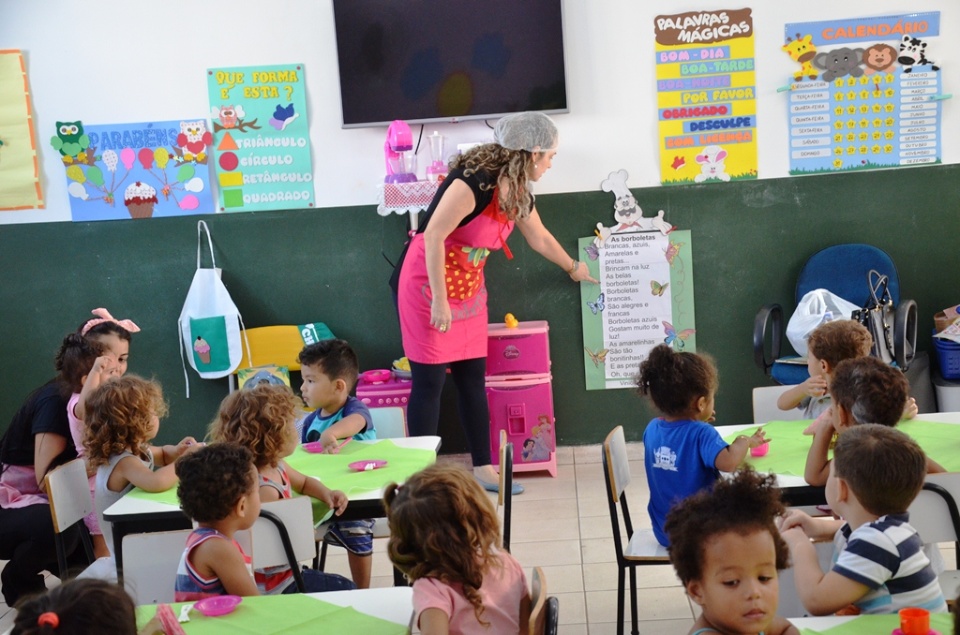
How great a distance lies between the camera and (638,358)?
5.18 m

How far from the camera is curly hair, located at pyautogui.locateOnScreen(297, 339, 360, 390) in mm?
3385

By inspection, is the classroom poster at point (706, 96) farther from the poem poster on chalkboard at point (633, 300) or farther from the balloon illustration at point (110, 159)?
the balloon illustration at point (110, 159)

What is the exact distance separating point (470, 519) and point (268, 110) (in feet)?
11.5

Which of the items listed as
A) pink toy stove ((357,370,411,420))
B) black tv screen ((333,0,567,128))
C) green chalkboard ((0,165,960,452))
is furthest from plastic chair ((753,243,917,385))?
pink toy stove ((357,370,411,420))

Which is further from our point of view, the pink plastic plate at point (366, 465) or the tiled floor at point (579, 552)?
the tiled floor at point (579, 552)

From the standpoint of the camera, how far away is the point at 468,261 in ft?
14.7

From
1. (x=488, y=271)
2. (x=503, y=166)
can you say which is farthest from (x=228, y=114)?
(x=503, y=166)

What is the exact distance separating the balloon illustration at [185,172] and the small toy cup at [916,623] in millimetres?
4165

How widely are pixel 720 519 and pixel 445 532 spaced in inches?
20.2

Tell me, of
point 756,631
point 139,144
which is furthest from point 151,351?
point 756,631

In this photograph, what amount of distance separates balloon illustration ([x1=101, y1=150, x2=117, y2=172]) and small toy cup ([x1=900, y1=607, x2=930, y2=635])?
14.4 ft

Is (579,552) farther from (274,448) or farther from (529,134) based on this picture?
(529,134)

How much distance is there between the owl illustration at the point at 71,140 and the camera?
16.6ft

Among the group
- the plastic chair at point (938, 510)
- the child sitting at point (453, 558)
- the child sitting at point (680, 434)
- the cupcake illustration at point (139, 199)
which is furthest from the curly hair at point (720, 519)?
the cupcake illustration at point (139, 199)
